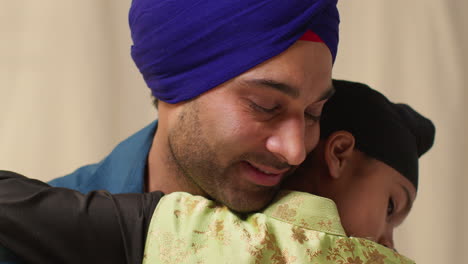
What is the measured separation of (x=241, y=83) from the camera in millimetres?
1082

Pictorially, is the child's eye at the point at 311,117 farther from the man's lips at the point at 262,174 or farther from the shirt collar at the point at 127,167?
the shirt collar at the point at 127,167

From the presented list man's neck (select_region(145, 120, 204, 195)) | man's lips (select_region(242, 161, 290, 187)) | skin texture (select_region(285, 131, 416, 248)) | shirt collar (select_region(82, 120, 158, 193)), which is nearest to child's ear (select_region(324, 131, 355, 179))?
skin texture (select_region(285, 131, 416, 248))

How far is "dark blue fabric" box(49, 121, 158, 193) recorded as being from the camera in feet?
4.31

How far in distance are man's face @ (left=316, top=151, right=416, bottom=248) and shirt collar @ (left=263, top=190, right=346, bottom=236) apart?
0.69ft

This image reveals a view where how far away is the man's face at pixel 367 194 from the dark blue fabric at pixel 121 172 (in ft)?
1.36

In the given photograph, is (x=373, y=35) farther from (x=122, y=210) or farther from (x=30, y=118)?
(x=122, y=210)

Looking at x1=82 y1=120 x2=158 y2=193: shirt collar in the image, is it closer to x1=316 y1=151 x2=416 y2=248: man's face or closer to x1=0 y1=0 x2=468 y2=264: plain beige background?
x1=316 y1=151 x2=416 y2=248: man's face

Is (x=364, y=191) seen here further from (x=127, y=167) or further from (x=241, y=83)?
(x=127, y=167)

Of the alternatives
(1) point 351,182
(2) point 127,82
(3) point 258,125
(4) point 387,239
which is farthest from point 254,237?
(2) point 127,82

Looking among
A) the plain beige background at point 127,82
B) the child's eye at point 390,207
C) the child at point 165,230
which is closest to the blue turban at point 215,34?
the child at point 165,230

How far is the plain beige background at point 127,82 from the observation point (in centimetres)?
192

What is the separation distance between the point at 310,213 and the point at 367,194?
0.91 feet

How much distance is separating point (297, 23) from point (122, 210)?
45 cm

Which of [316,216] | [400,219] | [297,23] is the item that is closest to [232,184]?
[316,216]
